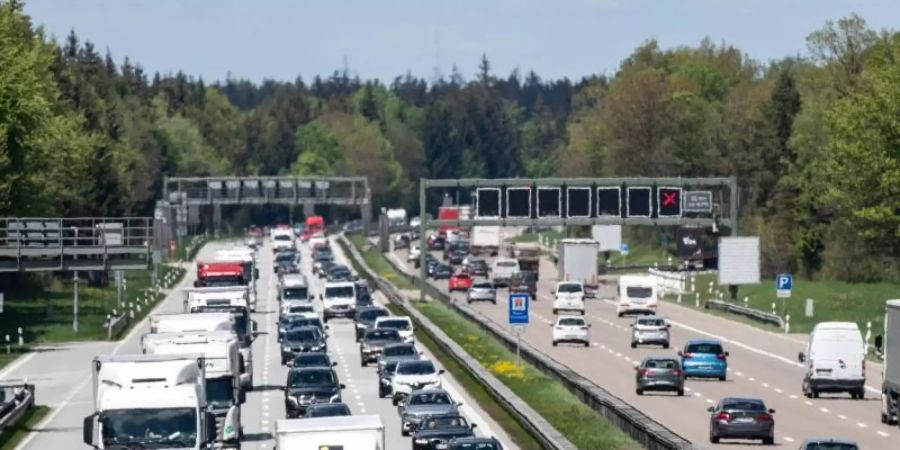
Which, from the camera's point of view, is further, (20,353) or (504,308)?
(504,308)

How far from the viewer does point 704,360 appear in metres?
70.8

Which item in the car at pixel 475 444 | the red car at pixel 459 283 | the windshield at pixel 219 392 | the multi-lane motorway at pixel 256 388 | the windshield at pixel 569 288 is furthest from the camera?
the red car at pixel 459 283

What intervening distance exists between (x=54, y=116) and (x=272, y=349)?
137 feet

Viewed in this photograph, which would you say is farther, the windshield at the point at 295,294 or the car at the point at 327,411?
the windshield at the point at 295,294

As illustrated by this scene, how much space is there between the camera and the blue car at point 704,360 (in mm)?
70625

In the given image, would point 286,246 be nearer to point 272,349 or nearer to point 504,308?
point 504,308

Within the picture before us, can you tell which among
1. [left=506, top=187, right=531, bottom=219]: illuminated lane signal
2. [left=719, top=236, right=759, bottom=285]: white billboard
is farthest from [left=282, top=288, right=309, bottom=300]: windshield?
[left=719, top=236, right=759, bottom=285]: white billboard

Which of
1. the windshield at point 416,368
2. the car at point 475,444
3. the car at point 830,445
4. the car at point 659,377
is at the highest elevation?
the car at point 830,445

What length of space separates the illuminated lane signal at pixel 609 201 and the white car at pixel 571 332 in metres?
31.3

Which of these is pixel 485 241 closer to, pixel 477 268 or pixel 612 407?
pixel 477 268

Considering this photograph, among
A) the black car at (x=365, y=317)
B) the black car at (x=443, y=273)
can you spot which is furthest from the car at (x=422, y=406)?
the black car at (x=443, y=273)

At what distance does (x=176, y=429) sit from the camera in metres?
36.8

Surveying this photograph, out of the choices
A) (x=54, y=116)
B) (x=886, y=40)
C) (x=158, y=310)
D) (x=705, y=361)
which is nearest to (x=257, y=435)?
(x=705, y=361)

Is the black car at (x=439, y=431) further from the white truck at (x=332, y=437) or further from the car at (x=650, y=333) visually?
the car at (x=650, y=333)
